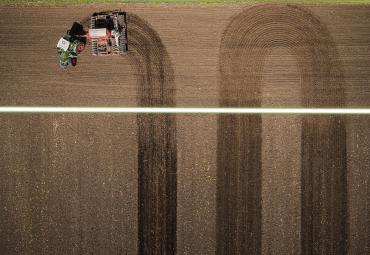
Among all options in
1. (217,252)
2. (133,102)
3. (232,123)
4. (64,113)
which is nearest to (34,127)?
(64,113)

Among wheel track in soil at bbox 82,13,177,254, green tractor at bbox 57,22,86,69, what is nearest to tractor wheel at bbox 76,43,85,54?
green tractor at bbox 57,22,86,69

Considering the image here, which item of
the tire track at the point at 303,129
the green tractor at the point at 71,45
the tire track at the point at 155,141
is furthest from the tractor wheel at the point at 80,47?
the tire track at the point at 303,129

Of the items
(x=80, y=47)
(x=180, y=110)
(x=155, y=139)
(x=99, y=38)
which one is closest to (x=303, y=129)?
(x=180, y=110)

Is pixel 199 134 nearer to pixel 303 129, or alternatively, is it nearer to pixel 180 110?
pixel 180 110

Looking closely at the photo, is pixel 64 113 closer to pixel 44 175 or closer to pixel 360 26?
pixel 44 175

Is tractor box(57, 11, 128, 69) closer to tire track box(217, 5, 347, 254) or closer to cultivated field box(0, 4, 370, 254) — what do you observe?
cultivated field box(0, 4, 370, 254)

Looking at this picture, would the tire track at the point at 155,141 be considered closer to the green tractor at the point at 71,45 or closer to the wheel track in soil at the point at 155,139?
the wheel track in soil at the point at 155,139
